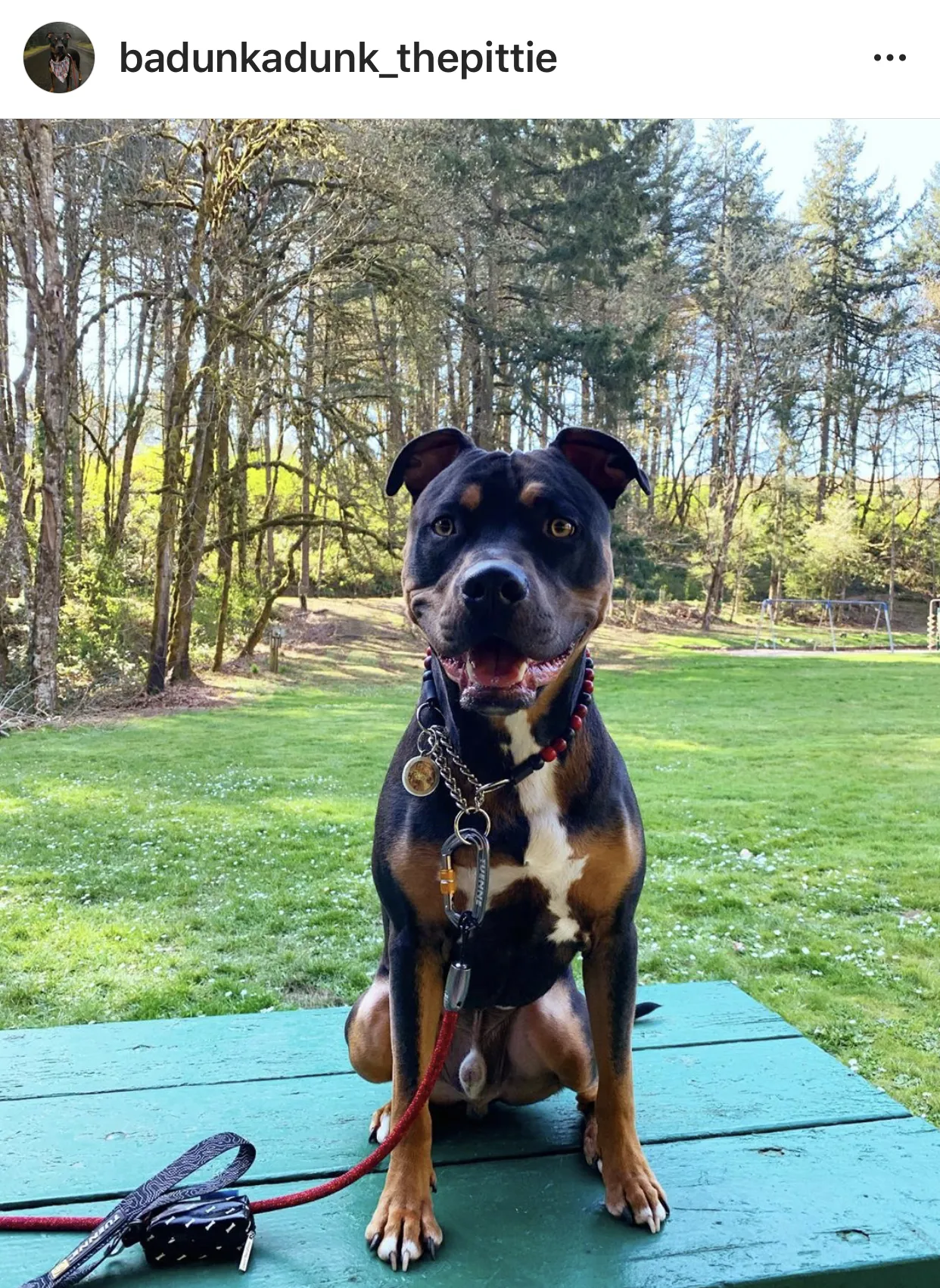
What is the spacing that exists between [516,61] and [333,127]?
27.5ft

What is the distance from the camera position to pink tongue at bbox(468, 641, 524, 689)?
4.27 ft

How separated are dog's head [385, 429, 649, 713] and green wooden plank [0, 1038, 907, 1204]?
845 mm

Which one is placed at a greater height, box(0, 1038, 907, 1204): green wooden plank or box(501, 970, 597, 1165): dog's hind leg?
box(501, 970, 597, 1165): dog's hind leg

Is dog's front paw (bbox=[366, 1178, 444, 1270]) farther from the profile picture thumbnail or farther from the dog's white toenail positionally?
the profile picture thumbnail

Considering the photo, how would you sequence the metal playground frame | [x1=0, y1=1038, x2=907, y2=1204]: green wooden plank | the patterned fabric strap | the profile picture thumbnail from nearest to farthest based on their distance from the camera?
the patterned fabric strap < [x1=0, y1=1038, x2=907, y2=1204]: green wooden plank < the profile picture thumbnail < the metal playground frame

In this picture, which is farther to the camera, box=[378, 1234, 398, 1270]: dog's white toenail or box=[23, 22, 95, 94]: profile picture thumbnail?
box=[23, 22, 95, 94]: profile picture thumbnail

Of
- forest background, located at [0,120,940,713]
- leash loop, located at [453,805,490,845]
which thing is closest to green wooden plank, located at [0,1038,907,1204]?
leash loop, located at [453,805,490,845]

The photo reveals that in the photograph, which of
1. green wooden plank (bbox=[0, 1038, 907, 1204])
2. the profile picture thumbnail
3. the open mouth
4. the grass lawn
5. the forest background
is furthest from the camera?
the forest background

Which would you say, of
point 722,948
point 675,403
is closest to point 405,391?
point 675,403

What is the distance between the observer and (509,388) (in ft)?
40.3

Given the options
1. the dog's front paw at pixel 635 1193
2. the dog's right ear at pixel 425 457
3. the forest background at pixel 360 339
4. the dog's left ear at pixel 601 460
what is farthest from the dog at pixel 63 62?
the forest background at pixel 360 339

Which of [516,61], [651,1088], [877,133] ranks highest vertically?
[877,133]

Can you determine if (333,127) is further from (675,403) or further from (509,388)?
(675,403)

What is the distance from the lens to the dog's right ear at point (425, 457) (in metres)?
1.58
